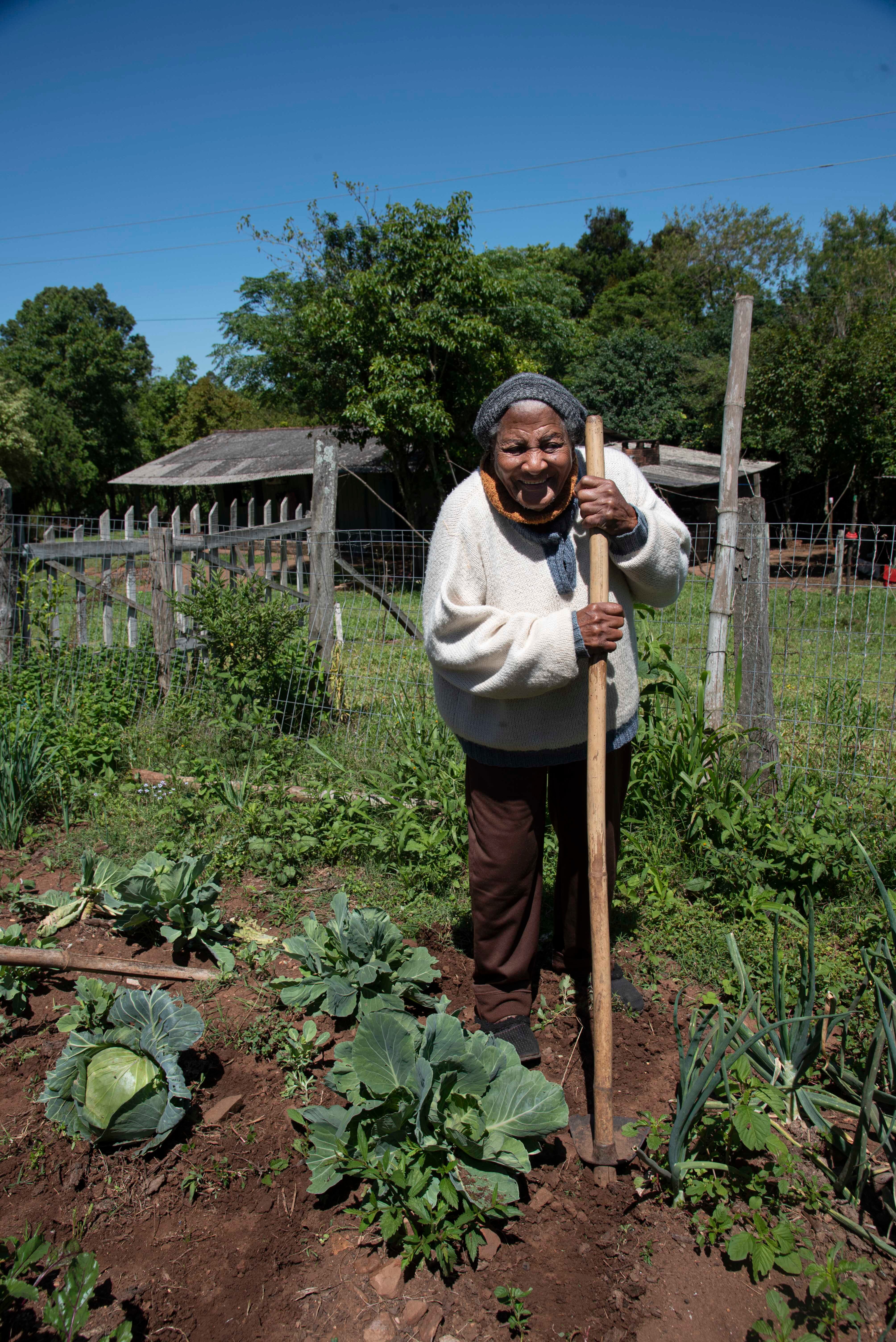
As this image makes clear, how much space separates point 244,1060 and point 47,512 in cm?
3850

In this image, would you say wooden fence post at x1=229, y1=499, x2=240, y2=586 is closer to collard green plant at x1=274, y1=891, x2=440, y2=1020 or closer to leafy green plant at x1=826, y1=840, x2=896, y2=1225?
collard green plant at x1=274, y1=891, x2=440, y2=1020

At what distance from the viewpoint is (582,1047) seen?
2.44 meters

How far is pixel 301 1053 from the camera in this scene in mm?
2332

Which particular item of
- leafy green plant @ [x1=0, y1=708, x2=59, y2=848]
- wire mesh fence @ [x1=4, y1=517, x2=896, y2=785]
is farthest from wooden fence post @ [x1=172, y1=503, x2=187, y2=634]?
leafy green plant @ [x1=0, y1=708, x2=59, y2=848]

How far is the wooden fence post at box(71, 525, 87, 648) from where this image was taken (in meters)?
5.69

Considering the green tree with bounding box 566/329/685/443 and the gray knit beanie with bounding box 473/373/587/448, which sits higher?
the green tree with bounding box 566/329/685/443

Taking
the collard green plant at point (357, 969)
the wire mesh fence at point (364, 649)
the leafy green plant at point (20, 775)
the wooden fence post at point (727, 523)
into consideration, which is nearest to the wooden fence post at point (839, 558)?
the wire mesh fence at point (364, 649)

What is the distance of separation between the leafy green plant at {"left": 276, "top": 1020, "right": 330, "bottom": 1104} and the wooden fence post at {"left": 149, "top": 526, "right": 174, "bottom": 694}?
3435mm

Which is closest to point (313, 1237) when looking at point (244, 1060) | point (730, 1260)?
point (244, 1060)

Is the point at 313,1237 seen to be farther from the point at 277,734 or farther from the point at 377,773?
the point at 277,734

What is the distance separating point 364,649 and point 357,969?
111 inches

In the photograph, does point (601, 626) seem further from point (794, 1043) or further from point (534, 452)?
point (794, 1043)

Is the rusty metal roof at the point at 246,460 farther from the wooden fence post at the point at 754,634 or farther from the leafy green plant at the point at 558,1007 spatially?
the leafy green plant at the point at 558,1007

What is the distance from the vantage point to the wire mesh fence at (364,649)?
3.86 metres
